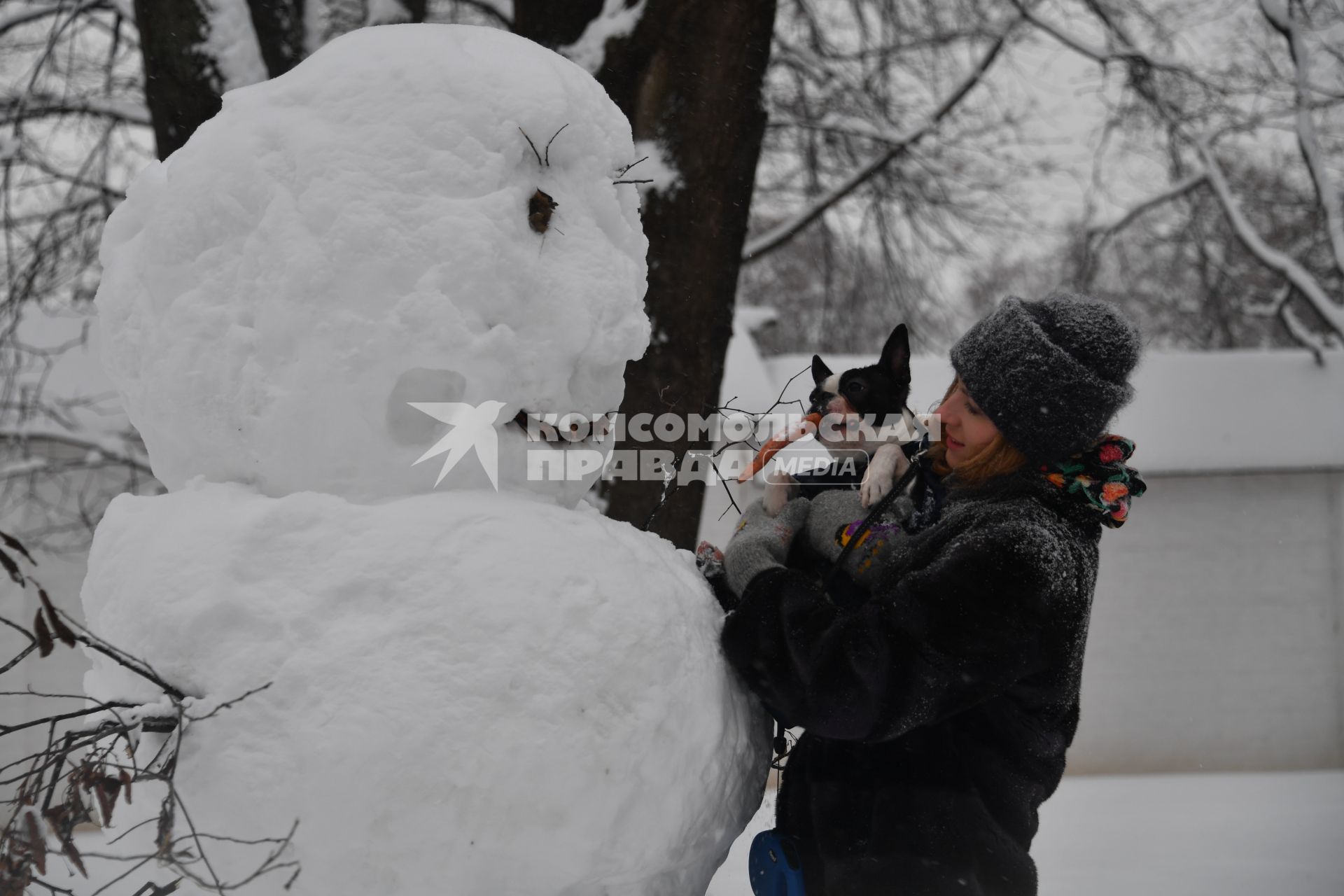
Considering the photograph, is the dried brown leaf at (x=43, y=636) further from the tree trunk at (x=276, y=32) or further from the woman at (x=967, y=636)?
the tree trunk at (x=276, y=32)

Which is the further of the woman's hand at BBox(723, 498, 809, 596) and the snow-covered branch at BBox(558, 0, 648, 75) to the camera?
the snow-covered branch at BBox(558, 0, 648, 75)

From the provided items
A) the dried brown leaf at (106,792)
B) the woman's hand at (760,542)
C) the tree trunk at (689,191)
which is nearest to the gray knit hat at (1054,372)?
the woman's hand at (760,542)

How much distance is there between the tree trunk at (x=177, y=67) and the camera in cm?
345

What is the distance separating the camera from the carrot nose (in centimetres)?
217

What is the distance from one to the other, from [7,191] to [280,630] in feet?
13.6

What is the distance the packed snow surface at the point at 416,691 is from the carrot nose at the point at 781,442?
54 cm

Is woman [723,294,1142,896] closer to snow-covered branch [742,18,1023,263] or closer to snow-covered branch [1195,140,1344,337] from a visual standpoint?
snow-covered branch [742,18,1023,263]

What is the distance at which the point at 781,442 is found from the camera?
2.19 meters

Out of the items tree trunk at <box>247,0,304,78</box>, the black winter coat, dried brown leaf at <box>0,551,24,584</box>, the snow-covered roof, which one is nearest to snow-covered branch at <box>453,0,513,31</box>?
tree trunk at <box>247,0,304,78</box>

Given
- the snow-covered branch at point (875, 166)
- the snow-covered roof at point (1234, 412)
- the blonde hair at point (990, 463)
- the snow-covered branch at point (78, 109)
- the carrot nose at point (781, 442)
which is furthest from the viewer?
the snow-covered roof at point (1234, 412)

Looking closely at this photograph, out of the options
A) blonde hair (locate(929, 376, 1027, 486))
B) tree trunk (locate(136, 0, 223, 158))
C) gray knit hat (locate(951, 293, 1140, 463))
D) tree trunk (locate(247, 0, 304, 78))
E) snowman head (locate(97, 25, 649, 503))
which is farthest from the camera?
tree trunk (locate(247, 0, 304, 78))

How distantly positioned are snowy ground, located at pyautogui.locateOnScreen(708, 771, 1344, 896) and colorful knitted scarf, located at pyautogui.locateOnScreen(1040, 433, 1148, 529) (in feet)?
5.55

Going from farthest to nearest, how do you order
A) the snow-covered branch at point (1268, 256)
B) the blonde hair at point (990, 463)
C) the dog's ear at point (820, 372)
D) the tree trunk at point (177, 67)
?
1. the snow-covered branch at point (1268, 256)
2. the tree trunk at point (177, 67)
3. the dog's ear at point (820, 372)
4. the blonde hair at point (990, 463)

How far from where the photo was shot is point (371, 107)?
5.66 feet
